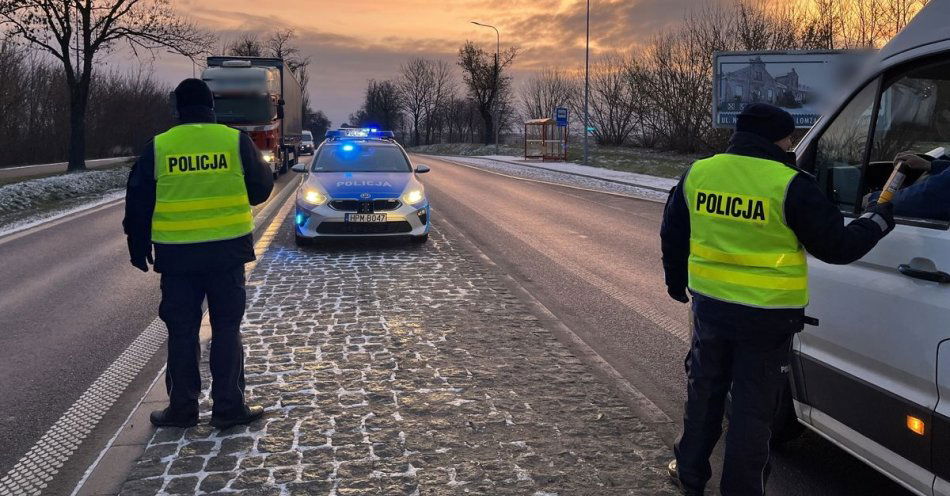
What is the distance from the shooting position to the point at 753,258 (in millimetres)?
2766

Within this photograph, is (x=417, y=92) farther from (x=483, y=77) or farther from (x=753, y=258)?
(x=753, y=258)

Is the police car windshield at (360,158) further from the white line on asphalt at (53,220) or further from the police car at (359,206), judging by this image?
the white line on asphalt at (53,220)

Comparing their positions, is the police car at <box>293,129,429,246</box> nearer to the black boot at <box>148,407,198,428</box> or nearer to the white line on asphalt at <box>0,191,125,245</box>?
the white line on asphalt at <box>0,191,125,245</box>

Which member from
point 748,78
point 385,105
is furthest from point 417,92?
point 748,78

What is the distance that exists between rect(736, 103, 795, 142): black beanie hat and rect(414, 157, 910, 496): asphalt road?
1.69 meters

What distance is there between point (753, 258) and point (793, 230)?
0.59 feet

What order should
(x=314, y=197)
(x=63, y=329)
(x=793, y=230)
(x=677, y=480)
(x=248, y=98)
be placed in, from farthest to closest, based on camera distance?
(x=248, y=98), (x=314, y=197), (x=63, y=329), (x=677, y=480), (x=793, y=230)

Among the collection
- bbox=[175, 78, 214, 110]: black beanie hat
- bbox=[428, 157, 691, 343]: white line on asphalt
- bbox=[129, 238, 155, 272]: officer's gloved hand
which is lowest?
bbox=[428, 157, 691, 343]: white line on asphalt

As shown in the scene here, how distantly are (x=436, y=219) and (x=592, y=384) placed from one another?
960 centimetres

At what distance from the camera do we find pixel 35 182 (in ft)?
65.4

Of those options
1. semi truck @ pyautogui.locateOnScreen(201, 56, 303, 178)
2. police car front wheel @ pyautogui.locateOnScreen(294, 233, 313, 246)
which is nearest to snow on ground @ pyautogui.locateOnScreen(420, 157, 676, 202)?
semi truck @ pyautogui.locateOnScreen(201, 56, 303, 178)

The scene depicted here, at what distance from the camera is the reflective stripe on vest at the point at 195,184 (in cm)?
396

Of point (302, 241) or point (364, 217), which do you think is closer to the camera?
point (364, 217)

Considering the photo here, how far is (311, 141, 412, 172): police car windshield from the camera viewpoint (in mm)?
11172
